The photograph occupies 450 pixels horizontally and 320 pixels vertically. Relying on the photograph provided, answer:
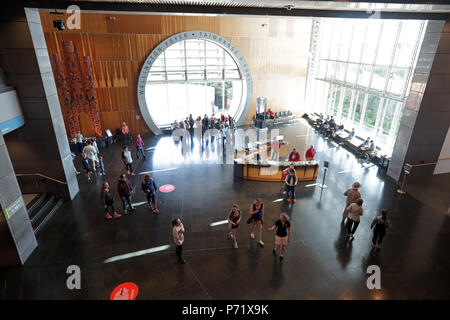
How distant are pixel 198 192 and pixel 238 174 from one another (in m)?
1.98

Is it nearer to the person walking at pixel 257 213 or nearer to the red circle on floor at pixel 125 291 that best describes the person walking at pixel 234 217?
the person walking at pixel 257 213

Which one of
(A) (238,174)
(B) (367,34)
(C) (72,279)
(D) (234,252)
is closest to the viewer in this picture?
(C) (72,279)

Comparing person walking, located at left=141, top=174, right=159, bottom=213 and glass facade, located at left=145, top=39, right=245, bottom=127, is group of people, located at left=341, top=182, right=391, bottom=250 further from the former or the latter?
glass facade, located at left=145, top=39, right=245, bottom=127

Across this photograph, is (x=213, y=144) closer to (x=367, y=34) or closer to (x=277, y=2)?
(x=277, y=2)

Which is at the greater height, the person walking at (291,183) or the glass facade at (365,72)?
the glass facade at (365,72)

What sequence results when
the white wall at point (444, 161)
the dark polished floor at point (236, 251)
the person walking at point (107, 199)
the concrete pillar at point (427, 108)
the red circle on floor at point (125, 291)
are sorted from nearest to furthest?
the red circle on floor at point (125, 291)
the dark polished floor at point (236, 251)
the person walking at point (107, 199)
the concrete pillar at point (427, 108)
the white wall at point (444, 161)

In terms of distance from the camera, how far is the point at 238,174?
1073 centimetres

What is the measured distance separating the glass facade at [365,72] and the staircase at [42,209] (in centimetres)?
1307

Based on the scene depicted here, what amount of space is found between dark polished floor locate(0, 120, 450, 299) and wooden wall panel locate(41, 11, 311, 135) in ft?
22.2

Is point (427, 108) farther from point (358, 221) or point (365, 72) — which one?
point (358, 221)

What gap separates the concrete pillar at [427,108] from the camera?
9234mm

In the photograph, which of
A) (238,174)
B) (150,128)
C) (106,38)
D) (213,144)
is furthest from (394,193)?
(106,38)

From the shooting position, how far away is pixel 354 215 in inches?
269

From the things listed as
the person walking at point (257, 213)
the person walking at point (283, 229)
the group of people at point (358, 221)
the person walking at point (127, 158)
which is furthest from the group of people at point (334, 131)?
the person walking at point (127, 158)
